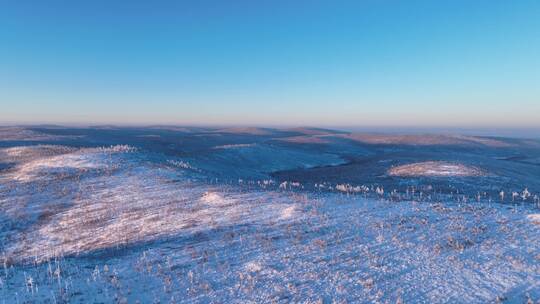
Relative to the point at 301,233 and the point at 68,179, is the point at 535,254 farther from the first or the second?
the point at 68,179

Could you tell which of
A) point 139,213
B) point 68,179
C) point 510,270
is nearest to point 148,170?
point 68,179

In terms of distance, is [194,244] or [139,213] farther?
[139,213]

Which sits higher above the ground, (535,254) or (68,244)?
(535,254)

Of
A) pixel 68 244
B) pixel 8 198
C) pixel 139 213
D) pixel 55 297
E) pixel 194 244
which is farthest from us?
pixel 8 198

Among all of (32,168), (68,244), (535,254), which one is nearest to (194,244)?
(68,244)

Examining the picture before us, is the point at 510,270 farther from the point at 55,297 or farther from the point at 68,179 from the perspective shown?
the point at 68,179

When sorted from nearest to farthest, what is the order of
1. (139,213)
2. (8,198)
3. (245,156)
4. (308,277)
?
(308,277) → (139,213) → (8,198) → (245,156)
